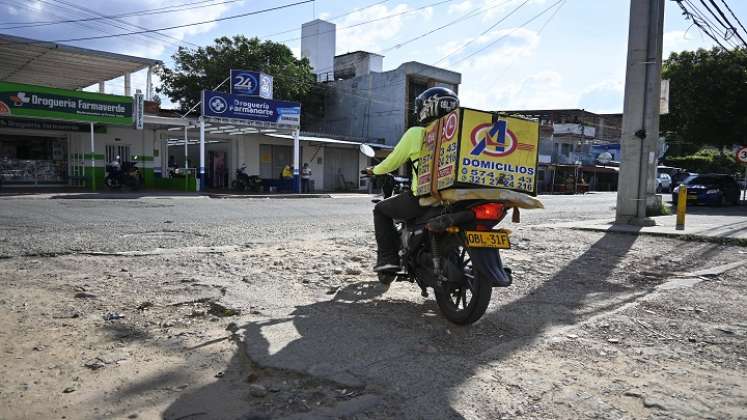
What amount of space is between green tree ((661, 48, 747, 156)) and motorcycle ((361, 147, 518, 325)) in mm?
24102

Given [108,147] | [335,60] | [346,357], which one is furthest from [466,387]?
[335,60]

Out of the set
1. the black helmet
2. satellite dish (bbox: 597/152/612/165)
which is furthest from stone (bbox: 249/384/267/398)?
satellite dish (bbox: 597/152/612/165)

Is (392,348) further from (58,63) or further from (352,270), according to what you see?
(58,63)

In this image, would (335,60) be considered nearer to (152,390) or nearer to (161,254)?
(161,254)

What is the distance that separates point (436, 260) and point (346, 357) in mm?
1230

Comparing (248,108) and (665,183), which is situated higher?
(248,108)

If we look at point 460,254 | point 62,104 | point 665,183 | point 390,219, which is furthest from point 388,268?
point 665,183

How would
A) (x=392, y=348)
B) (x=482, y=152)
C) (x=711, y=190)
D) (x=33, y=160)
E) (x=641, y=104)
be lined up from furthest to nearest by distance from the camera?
(x=33, y=160) < (x=711, y=190) < (x=641, y=104) < (x=482, y=152) < (x=392, y=348)

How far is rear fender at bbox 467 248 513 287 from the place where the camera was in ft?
12.2

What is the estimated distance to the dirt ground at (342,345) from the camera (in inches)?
105

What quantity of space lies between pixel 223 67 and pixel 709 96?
27.6 metres

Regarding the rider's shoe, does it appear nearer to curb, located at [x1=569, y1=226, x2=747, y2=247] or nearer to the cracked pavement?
the cracked pavement

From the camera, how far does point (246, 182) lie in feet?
82.4

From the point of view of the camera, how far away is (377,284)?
5410 millimetres
